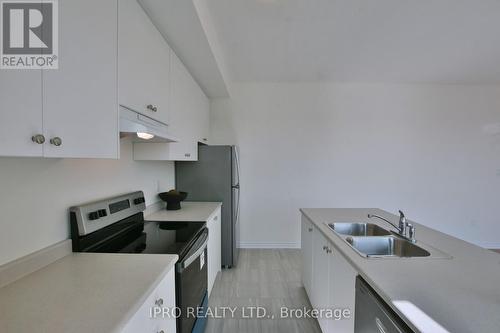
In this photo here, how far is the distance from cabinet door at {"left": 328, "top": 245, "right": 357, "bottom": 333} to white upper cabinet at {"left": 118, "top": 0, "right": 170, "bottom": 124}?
1.50 meters

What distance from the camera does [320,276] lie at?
1761 millimetres

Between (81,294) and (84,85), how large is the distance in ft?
2.66

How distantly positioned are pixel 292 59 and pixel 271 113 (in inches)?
37.5

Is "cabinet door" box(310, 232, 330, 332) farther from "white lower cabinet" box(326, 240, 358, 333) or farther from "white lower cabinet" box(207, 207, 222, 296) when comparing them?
"white lower cabinet" box(207, 207, 222, 296)

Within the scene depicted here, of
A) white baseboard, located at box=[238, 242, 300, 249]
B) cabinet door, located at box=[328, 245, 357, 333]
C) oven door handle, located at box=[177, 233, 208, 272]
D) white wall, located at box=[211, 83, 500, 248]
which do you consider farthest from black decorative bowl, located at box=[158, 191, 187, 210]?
white baseboard, located at box=[238, 242, 300, 249]

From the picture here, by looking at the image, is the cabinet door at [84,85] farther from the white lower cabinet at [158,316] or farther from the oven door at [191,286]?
the oven door at [191,286]

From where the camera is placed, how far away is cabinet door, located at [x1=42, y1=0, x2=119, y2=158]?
2.59ft

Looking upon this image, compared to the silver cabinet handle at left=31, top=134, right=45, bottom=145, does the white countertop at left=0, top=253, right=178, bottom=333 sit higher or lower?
lower

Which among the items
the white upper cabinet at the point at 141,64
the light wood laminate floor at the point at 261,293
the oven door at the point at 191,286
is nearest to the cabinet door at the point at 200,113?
the white upper cabinet at the point at 141,64

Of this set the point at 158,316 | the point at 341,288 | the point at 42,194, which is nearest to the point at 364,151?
the point at 341,288

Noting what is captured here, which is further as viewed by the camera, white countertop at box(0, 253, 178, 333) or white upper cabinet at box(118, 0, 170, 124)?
white upper cabinet at box(118, 0, 170, 124)

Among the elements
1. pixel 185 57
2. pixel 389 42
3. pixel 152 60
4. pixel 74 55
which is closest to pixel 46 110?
pixel 74 55

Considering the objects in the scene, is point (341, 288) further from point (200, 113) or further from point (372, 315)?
point (200, 113)

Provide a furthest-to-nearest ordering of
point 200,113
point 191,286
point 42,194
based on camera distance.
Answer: point 200,113
point 191,286
point 42,194
